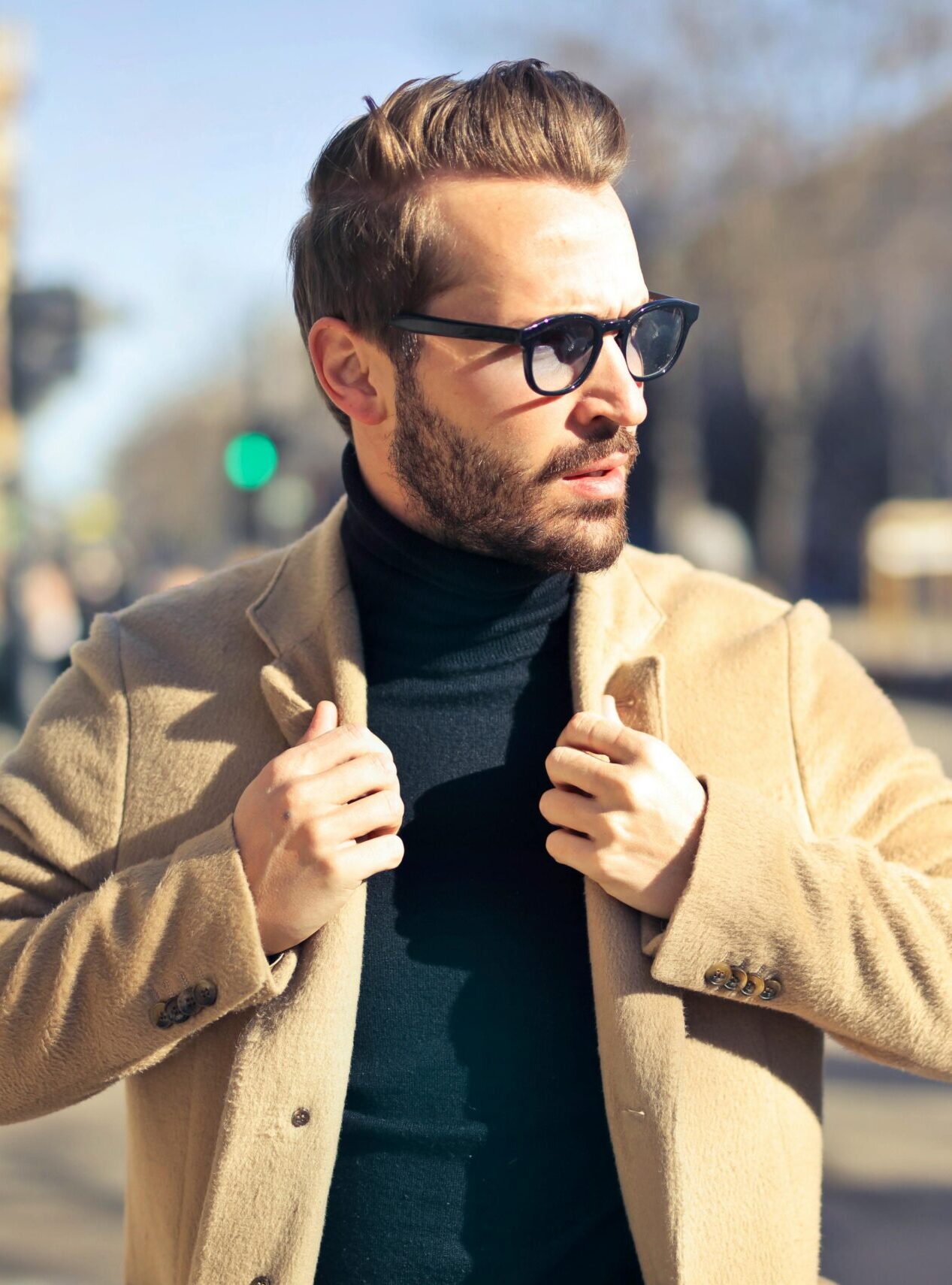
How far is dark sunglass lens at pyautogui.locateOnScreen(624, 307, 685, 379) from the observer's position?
2.09 metres

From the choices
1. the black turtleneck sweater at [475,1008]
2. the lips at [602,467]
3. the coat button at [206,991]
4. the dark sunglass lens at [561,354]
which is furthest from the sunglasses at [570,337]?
the coat button at [206,991]

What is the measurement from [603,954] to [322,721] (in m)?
0.48

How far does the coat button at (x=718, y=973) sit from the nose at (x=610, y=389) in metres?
0.72

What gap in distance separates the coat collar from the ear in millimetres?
229

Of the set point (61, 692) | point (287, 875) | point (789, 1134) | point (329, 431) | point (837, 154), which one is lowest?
point (329, 431)

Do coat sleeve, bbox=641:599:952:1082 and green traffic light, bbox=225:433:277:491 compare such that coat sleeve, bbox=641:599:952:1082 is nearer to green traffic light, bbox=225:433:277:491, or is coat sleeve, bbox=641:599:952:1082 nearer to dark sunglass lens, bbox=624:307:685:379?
dark sunglass lens, bbox=624:307:685:379

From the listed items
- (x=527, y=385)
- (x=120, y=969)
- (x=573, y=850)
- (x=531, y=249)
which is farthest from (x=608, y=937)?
(x=531, y=249)

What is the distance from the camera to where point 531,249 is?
2035 millimetres

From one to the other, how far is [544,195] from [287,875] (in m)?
0.96

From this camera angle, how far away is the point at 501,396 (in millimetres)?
2066

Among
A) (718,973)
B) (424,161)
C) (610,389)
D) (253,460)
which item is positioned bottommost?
(253,460)

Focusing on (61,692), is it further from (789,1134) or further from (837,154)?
(837,154)

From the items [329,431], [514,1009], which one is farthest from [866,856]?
[329,431]

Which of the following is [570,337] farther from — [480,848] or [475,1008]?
Result: [475,1008]
